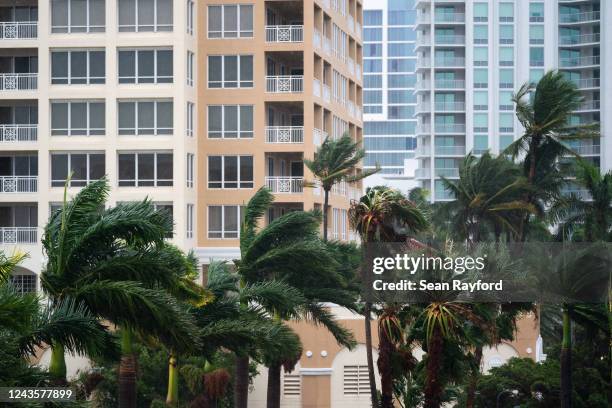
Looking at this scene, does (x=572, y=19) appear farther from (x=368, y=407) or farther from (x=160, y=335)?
(x=160, y=335)

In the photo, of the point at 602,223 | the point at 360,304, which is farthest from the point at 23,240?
the point at 602,223

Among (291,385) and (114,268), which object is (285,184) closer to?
(291,385)

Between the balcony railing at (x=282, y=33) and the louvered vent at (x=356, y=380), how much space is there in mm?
19329

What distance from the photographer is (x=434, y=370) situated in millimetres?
33594

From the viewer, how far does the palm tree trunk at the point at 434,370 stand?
109 feet

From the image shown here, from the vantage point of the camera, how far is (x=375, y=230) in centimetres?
3600

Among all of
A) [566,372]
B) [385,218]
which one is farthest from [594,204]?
[385,218]

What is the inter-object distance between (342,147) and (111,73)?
12330 mm

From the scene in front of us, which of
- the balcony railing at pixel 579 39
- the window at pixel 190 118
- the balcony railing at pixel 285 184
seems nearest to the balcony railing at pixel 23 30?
the window at pixel 190 118

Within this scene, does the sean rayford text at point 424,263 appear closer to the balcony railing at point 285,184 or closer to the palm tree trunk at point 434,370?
the palm tree trunk at point 434,370

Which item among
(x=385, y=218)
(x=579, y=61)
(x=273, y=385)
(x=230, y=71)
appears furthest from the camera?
(x=579, y=61)

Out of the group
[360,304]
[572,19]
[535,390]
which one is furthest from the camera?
[572,19]

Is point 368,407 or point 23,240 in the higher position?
point 23,240

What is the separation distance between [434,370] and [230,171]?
108 ft
